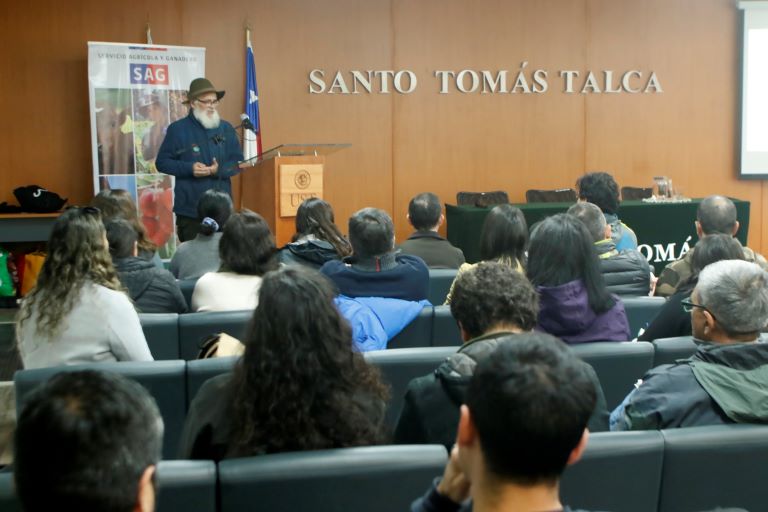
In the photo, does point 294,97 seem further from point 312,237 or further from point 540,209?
point 312,237

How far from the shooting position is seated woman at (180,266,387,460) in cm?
208

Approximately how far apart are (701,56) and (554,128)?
5.78 feet

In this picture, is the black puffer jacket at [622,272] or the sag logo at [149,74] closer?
the black puffer jacket at [622,272]

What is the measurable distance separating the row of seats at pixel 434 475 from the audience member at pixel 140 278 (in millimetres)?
2131

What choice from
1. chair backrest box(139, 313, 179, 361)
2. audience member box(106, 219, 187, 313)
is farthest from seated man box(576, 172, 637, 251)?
chair backrest box(139, 313, 179, 361)

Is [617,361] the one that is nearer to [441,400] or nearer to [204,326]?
[441,400]

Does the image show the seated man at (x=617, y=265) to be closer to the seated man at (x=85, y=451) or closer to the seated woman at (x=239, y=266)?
the seated woman at (x=239, y=266)

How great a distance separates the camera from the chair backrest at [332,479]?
5.98 ft

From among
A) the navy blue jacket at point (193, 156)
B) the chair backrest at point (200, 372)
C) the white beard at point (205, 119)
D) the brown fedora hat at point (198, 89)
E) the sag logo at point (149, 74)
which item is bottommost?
the chair backrest at point (200, 372)

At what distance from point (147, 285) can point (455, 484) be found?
8.77ft

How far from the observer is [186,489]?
70.3 inches

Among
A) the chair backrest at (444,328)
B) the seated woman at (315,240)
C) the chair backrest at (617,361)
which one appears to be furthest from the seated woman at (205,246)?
the chair backrest at (617,361)

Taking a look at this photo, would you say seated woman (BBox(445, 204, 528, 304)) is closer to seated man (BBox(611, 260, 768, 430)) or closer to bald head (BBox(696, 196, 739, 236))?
bald head (BBox(696, 196, 739, 236))

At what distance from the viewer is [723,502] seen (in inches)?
85.0
